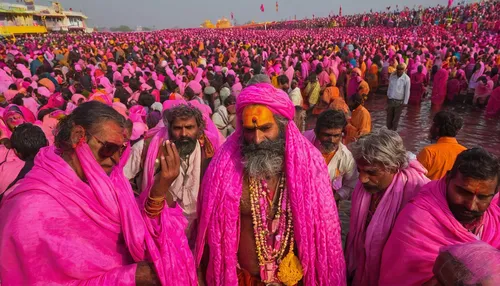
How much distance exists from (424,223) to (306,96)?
24.7ft

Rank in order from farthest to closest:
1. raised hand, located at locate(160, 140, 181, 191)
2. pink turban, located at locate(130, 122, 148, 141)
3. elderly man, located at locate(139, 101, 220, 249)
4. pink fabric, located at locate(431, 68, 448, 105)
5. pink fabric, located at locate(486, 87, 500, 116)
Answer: pink fabric, located at locate(431, 68, 448, 105) → pink fabric, located at locate(486, 87, 500, 116) → pink turban, located at locate(130, 122, 148, 141) → elderly man, located at locate(139, 101, 220, 249) → raised hand, located at locate(160, 140, 181, 191)

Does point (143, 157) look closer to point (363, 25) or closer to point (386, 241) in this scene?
point (386, 241)

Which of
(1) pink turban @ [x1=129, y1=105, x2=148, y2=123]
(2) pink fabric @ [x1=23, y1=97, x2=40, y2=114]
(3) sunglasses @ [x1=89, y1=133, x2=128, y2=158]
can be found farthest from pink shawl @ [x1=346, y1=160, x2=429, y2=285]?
(2) pink fabric @ [x1=23, y1=97, x2=40, y2=114]

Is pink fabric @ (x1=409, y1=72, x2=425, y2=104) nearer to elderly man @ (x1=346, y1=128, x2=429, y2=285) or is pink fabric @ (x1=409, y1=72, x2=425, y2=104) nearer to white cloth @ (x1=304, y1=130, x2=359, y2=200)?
white cloth @ (x1=304, y1=130, x2=359, y2=200)

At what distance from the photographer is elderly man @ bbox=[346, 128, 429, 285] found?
2.06 m

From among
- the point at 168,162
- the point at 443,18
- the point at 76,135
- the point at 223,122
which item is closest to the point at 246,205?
the point at 168,162

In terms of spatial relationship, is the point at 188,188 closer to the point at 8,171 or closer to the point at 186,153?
the point at 186,153

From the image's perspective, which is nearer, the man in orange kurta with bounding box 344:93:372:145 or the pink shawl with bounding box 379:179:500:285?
the pink shawl with bounding box 379:179:500:285

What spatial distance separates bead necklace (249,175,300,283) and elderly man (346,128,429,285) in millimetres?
526

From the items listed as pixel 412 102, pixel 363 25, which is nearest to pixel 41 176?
pixel 412 102

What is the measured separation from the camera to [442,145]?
311 centimetres

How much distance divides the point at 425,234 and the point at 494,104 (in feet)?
31.4

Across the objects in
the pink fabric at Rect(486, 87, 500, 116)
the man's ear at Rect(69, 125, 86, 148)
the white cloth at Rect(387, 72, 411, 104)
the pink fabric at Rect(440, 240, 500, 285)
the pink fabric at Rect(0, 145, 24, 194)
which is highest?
the man's ear at Rect(69, 125, 86, 148)

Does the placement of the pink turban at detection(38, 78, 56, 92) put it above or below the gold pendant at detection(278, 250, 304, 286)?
above
